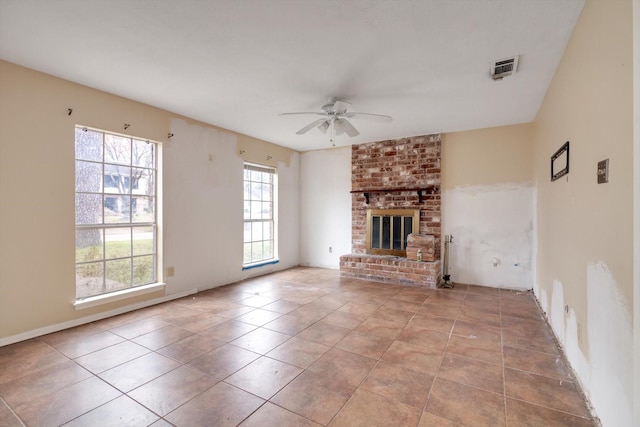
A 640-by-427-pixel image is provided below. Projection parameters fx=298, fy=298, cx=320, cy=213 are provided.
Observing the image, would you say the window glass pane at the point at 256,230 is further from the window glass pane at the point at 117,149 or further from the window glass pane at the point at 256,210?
the window glass pane at the point at 117,149

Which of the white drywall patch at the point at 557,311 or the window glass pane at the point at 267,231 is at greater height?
the window glass pane at the point at 267,231

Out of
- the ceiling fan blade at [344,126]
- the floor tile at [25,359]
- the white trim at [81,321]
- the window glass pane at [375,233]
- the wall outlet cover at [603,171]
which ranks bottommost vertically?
the floor tile at [25,359]

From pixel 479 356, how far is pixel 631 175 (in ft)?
5.99

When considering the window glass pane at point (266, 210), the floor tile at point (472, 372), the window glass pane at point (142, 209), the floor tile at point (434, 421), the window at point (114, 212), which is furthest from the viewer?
the window glass pane at point (266, 210)

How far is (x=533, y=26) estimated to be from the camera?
7.00 ft

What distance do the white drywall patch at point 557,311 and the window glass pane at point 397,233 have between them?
2563mm

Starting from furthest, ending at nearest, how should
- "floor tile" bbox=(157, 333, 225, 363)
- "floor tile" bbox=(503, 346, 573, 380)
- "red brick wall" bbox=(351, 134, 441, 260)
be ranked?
1. "red brick wall" bbox=(351, 134, 441, 260)
2. "floor tile" bbox=(157, 333, 225, 363)
3. "floor tile" bbox=(503, 346, 573, 380)

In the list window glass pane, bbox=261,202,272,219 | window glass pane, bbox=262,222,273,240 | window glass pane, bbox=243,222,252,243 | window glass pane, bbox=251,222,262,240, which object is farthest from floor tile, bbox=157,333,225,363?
window glass pane, bbox=261,202,272,219

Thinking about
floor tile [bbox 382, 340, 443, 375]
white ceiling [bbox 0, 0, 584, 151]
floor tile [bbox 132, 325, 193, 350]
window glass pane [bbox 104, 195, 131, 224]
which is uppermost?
white ceiling [bbox 0, 0, 584, 151]

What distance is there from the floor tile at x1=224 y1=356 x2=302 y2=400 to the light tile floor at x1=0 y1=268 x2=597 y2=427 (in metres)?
0.01

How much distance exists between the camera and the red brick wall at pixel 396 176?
16.9ft

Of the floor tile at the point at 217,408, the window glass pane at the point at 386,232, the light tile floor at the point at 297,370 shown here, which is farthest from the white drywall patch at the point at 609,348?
the window glass pane at the point at 386,232

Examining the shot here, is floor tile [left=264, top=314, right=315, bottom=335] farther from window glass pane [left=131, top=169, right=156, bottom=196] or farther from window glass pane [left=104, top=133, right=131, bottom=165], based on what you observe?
window glass pane [left=104, top=133, right=131, bottom=165]

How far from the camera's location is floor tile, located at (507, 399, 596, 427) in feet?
5.58
